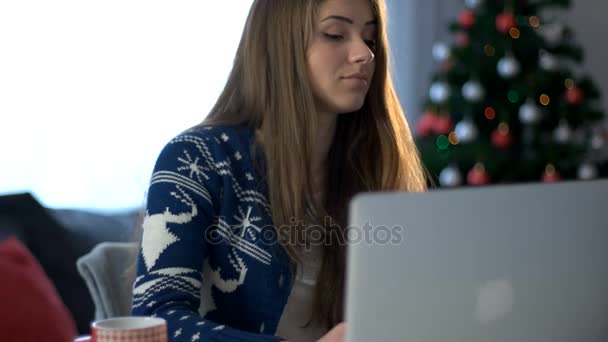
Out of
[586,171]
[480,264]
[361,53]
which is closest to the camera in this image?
[480,264]


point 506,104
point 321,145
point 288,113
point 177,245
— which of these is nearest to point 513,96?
point 506,104

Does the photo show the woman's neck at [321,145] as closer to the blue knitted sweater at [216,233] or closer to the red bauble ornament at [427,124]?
the blue knitted sweater at [216,233]

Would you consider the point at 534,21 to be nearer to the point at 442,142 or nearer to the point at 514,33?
the point at 514,33

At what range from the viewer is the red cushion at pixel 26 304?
189 centimetres

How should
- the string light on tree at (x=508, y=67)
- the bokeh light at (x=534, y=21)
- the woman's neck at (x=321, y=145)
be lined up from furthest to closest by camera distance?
the bokeh light at (x=534, y=21) < the string light on tree at (x=508, y=67) < the woman's neck at (x=321, y=145)

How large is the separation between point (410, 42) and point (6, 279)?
315 cm

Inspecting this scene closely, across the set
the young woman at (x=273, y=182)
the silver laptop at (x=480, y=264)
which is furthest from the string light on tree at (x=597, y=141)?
the silver laptop at (x=480, y=264)

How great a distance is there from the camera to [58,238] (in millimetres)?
2619

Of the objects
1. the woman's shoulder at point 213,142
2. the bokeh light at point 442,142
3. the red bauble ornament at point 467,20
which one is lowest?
the bokeh light at point 442,142

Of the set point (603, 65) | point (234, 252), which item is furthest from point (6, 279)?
point (603, 65)

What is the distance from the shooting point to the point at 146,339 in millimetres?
983

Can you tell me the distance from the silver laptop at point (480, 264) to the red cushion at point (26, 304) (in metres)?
1.21

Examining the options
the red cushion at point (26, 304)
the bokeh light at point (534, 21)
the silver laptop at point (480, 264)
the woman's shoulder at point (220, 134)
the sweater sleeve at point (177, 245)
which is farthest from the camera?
the bokeh light at point (534, 21)

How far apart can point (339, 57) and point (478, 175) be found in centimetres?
241
